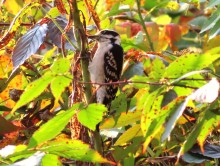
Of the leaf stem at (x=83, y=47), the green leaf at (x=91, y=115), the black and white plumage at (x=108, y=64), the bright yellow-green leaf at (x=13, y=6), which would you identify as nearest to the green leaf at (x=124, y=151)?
the leaf stem at (x=83, y=47)

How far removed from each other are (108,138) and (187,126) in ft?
0.85

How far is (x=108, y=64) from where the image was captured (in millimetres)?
3195

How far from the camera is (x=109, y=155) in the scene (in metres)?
2.05

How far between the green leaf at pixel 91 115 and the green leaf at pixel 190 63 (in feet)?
0.64

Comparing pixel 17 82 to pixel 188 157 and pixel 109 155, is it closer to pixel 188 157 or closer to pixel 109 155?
pixel 109 155

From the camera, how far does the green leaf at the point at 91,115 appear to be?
1.66 m

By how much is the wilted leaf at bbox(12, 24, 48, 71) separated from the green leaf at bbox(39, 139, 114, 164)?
1.38 feet

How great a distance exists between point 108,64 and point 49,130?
1639 millimetres

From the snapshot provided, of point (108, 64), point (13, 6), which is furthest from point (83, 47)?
point (108, 64)

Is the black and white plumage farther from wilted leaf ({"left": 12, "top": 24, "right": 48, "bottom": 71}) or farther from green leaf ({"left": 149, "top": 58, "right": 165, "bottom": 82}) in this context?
green leaf ({"left": 149, "top": 58, "right": 165, "bottom": 82})


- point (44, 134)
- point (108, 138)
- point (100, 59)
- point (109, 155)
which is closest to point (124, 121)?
point (109, 155)

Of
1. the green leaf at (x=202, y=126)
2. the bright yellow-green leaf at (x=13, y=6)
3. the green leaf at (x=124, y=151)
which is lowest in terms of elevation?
the green leaf at (x=124, y=151)

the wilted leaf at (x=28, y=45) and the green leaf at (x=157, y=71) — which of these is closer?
the green leaf at (x=157, y=71)

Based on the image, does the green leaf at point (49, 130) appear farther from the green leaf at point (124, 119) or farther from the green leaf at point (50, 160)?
the green leaf at point (124, 119)
